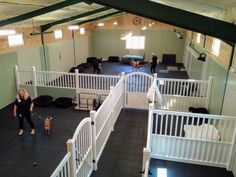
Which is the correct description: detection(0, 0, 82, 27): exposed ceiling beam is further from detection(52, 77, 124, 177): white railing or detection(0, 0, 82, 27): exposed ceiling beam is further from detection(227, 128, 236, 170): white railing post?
detection(227, 128, 236, 170): white railing post

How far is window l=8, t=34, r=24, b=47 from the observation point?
7235 mm

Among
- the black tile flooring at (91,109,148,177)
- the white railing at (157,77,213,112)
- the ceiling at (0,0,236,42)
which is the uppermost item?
the ceiling at (0,0,236,42)

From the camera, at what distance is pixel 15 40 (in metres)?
7.50

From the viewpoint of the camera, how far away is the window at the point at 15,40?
7235 millimetres

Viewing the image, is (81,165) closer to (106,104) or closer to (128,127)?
(106,104)

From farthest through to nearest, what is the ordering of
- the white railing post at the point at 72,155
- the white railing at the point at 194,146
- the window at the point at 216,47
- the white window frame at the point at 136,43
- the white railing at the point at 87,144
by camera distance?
the white window frame at the point at 136,43
the window at the point at 216,47
the white railing at the point at 194,146
the white railing at the point at 87,144
the white railing post at the point at 72,155

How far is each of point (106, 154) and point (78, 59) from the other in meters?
9.59

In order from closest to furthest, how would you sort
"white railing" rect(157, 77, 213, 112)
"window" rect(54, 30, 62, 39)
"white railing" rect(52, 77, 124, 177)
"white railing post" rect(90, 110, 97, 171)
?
"white railing" rect(52, 77, 124, 177) < "white railing post" rect(90, 110, 97, 171) < "white railing" rect(157, 77, 213, 112) < "window" rect(54, 30, 62, 39)

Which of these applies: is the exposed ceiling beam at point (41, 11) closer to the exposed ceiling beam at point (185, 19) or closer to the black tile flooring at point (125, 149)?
the black tile flooring at point (125, 149)

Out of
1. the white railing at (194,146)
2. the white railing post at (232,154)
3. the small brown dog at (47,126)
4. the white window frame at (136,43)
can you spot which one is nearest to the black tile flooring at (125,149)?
the white railing at (194,146)

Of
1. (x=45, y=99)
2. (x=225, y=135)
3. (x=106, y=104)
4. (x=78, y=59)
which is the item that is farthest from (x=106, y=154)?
(x=78, y=59)

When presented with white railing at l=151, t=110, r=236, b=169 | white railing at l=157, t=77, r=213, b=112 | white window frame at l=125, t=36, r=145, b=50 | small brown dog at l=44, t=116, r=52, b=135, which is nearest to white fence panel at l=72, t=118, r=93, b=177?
white railing at l=151, t=110, r=236, b=169

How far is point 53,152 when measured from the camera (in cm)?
474

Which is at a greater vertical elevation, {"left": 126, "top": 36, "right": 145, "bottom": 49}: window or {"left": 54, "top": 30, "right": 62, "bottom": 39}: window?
{"left": 54, "top": 30, "right": 62, "bottom": 39}: window
